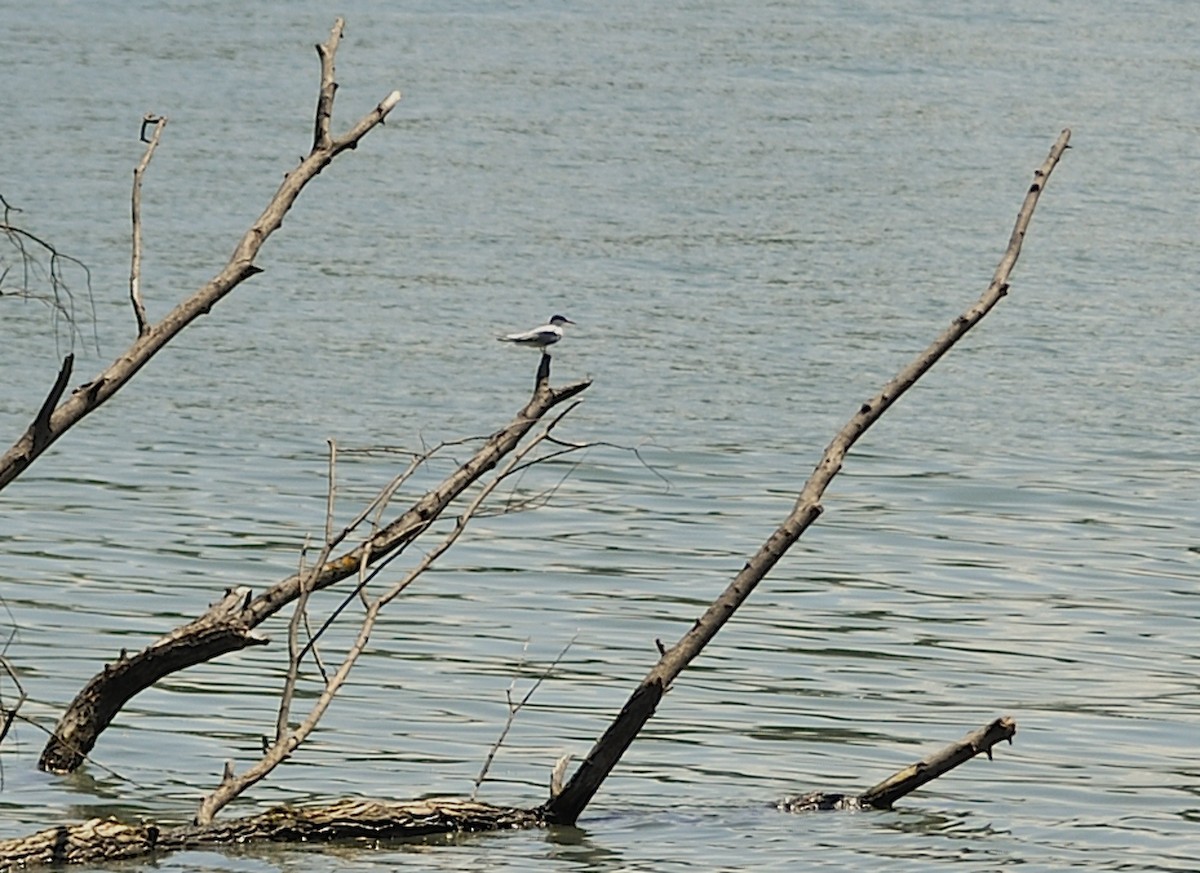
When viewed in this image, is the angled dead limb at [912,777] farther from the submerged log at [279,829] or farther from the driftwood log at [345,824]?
the submerged log at [279,829]

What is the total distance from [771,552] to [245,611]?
48.9 inches

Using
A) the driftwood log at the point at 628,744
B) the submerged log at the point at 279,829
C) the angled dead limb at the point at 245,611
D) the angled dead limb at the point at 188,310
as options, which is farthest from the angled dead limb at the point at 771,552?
the angled dead limb at the point at 188,310

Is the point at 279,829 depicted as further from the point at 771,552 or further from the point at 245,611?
the point at 771,552

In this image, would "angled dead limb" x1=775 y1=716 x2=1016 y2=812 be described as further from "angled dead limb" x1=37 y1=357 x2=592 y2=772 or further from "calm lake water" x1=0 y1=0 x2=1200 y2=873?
"angled dead limb" x1=37 y1=357 x2=592 y2=772

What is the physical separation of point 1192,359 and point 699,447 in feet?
11.0

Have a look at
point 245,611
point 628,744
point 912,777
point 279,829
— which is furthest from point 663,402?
point 279,829

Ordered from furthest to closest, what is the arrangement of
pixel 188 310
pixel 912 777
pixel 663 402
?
pixel 663 402 < pixel 912 777 < pixel 188 310

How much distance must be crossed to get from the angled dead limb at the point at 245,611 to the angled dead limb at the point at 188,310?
0.85 m

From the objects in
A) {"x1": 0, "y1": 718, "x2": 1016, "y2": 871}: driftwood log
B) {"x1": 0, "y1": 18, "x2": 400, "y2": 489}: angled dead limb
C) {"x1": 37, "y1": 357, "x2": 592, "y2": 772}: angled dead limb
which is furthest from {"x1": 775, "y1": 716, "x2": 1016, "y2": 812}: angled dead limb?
{"x1": 0, "y1": 18, "x2": 400, "y2": 489}: angled dead limb

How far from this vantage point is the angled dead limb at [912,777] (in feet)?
20.8

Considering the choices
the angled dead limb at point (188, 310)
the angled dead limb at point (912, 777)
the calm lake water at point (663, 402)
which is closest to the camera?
the angled dead limb at point (188, 310)

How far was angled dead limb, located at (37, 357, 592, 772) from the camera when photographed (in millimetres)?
6105

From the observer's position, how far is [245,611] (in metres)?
6.26

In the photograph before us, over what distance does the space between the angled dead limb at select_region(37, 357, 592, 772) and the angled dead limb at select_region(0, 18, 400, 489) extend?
851mm
